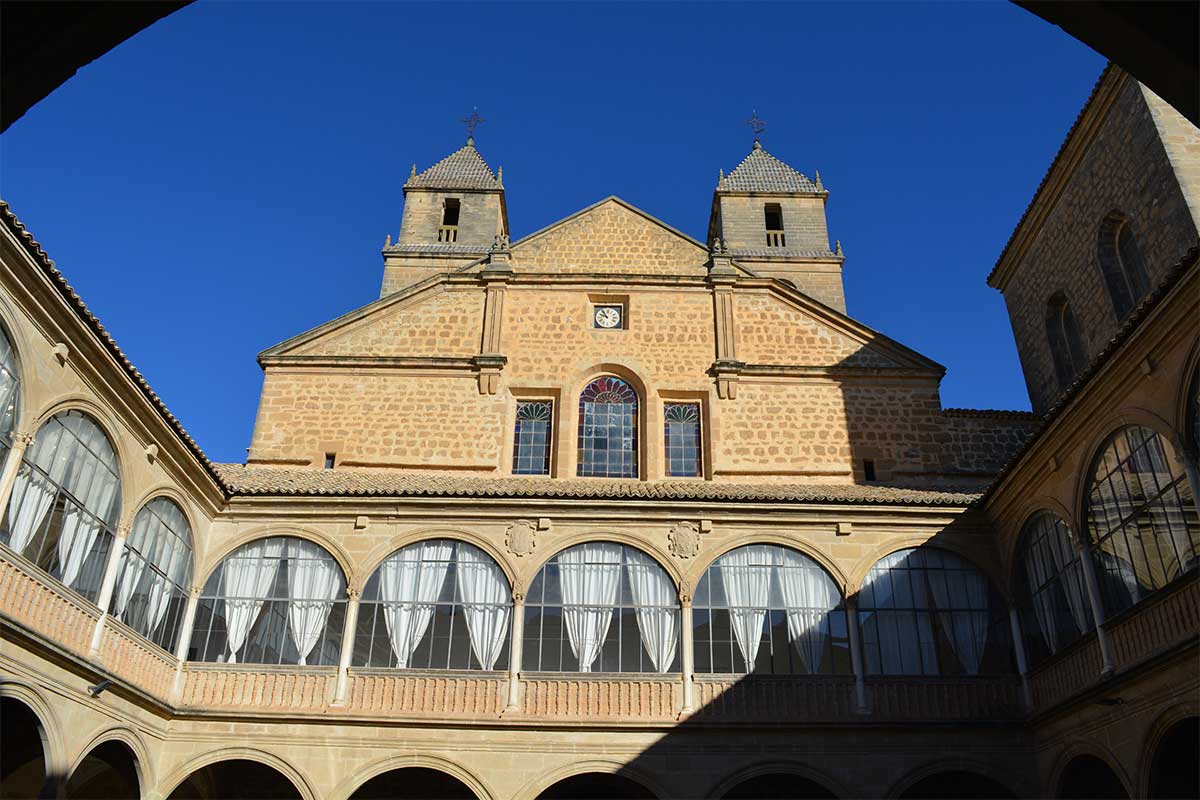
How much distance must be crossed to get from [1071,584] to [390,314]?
14.2 metres

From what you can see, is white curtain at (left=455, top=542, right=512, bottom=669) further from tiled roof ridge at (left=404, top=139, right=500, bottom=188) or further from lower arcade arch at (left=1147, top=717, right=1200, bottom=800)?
tiled roof ridge at (left=404, top=139, right=500, bottom=188)

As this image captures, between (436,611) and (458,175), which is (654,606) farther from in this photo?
(458,175)

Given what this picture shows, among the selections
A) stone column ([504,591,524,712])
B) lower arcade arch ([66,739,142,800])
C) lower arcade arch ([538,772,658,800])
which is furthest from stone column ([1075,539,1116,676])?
lower arcade arch ([66,739,142,800])

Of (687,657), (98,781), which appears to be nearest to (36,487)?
(98,781)

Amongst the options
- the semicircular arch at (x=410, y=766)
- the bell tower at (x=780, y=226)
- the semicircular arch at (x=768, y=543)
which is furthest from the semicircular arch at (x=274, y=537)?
the bell tower at (x=780, y=226)

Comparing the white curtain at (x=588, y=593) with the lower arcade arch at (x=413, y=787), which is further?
the lower arcade arch at (x=413, y=787)

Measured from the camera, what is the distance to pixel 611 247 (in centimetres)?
2197

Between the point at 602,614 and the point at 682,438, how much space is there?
5.24m

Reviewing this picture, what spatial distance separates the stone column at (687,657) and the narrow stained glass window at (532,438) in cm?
484

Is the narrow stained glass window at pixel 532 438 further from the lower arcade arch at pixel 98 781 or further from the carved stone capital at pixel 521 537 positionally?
the lower arcade arch at pixel 98 781

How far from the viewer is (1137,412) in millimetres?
11656

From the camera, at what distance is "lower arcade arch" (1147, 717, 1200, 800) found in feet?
36.4

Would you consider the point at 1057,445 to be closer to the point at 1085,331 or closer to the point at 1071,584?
the point at 1071,584

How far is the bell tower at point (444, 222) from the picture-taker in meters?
33.4
